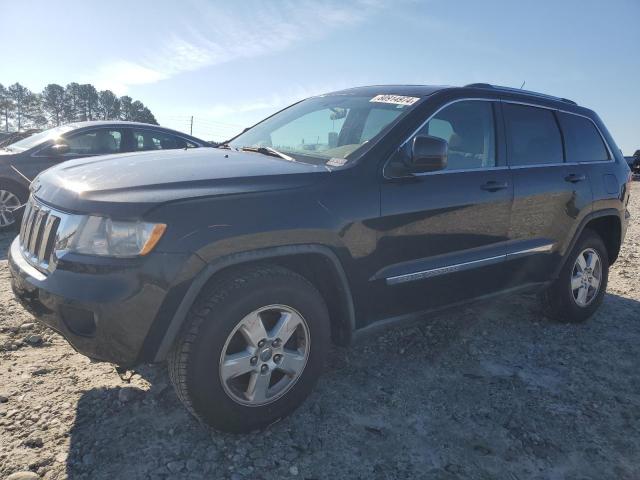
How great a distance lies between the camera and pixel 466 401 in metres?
2.86

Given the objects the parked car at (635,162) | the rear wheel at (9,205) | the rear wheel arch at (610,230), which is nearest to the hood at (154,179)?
the rear wheel arch at (610,230)

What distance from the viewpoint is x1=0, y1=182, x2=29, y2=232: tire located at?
6.41 metres

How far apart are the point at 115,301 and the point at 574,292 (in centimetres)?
365

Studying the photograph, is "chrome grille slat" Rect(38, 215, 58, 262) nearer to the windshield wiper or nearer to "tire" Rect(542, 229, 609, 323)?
the windshield wiper

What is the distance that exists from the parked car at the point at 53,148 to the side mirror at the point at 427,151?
14.3ft

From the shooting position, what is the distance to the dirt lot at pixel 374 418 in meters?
2.23

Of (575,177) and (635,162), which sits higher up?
(635,162)

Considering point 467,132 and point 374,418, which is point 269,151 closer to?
point 467,132

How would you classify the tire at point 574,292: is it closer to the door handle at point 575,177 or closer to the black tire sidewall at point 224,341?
the door handle at point 575,177

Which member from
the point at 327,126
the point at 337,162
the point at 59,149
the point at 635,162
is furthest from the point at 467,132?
the point at 635,162

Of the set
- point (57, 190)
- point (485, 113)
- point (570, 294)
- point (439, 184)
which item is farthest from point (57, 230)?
point (570, 294)

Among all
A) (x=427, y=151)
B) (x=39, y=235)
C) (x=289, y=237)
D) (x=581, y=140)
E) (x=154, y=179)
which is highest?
(x=581, y=140)

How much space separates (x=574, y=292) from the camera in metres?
4.03

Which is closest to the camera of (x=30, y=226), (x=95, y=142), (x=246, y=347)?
(x=246, y=347)
